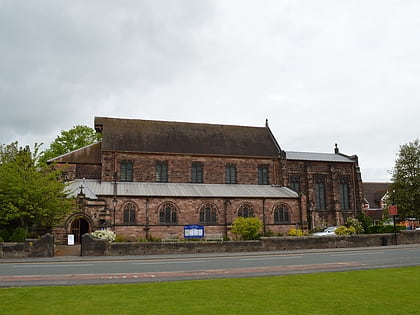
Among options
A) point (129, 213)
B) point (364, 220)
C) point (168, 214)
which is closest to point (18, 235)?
point (129, 213)

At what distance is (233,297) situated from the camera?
9.42 m

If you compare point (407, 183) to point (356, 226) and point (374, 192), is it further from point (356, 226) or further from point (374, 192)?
point (374, 192)

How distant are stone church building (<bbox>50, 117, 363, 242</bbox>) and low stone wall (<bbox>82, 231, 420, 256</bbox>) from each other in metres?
7.23

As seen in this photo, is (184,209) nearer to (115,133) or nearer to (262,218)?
(262,218)

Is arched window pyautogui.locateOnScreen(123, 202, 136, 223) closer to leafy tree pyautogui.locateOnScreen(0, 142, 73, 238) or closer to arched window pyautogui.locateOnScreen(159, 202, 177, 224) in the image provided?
arched window pyautogui.locateOnScreen(159, 202, 177, 224)

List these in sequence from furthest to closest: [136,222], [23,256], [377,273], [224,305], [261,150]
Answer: [261,150], [136,222], [23,256], [377,273], [224,305]

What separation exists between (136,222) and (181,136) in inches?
496

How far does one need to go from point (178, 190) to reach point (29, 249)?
16.3 meters

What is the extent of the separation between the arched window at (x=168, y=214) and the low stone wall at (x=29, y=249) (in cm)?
1245

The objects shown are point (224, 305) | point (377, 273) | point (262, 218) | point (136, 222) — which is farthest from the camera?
point (262, 218)

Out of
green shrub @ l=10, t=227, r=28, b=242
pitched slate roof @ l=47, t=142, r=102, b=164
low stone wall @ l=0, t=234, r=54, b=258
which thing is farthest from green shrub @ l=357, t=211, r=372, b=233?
green shrub @ l=10, t=227, r=28, b=242

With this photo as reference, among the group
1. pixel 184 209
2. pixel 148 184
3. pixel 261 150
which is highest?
pixel 261 150

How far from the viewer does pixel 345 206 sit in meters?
47.0

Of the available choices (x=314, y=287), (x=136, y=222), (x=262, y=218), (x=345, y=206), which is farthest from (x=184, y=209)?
(x=314, y=287)
